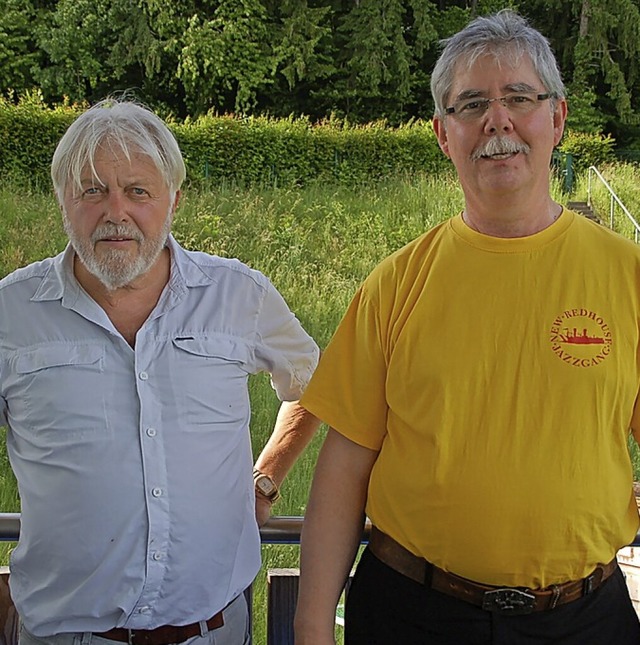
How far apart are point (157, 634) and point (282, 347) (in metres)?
0.49

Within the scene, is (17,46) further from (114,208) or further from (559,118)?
(559,118)

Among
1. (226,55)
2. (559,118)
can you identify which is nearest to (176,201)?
(559,118)

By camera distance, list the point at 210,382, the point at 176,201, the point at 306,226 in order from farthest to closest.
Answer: the point at 306,226 < the point at 176,201 < the point at 210,382

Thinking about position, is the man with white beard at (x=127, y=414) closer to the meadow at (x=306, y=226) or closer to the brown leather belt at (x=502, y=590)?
the brown leather belt at (x=502, y=590)

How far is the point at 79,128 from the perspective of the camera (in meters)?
1.36

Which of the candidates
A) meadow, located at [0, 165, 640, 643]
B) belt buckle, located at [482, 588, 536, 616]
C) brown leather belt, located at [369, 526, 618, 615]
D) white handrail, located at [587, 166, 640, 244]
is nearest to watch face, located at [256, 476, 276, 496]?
brown leather belt, located at [369, 526, 618, 615]

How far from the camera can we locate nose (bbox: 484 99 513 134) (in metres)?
1.18

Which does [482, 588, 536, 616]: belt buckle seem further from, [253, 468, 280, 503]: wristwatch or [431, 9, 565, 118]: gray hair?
[431, 9, 565, 118]: gray hair

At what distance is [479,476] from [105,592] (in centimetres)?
56

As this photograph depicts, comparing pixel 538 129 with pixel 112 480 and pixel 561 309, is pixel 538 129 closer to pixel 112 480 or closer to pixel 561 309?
pixel 561 309

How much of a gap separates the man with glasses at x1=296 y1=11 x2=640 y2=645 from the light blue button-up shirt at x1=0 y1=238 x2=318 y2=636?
0.16m

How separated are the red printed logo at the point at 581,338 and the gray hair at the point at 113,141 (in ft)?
2.13

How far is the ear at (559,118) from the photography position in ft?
4.08

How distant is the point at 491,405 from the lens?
116 cm
